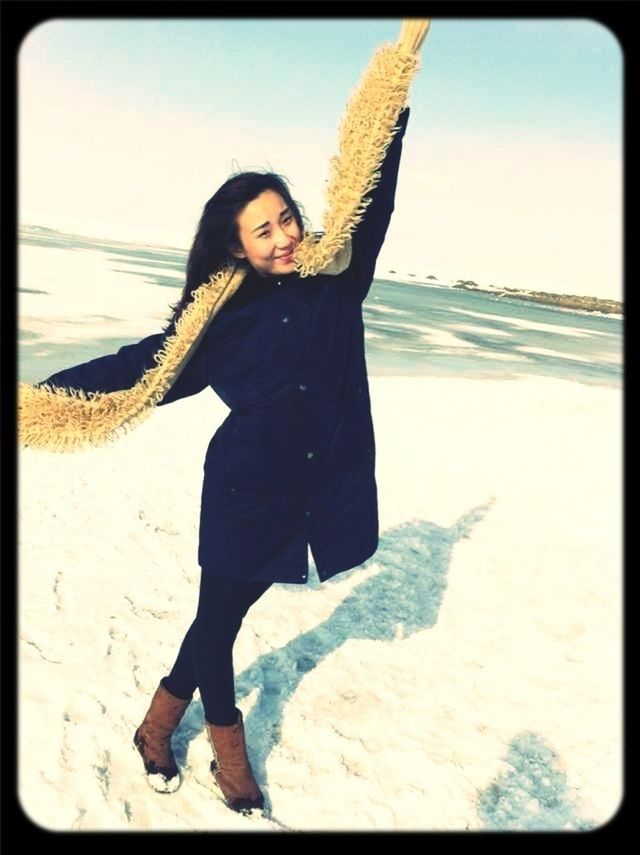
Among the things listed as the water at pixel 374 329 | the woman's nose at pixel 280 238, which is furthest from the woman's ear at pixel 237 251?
the water at pixel 374 329

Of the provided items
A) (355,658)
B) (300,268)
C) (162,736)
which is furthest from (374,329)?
(300,268)

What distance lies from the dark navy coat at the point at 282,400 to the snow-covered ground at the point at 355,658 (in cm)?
84

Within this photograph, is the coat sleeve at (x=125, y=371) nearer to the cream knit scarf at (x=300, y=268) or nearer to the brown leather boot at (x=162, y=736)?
the cream knit scarf at (x=300, y=268)

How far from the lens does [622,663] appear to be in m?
3.13

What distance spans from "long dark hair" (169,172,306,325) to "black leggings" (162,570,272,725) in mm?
779

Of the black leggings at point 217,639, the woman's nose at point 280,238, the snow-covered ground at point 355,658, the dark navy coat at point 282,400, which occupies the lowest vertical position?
the snow-covered ground at point 355,658

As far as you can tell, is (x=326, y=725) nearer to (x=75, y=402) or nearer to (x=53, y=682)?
(x=53, y=682)

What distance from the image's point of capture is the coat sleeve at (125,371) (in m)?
1.94

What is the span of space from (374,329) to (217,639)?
39.4 ft

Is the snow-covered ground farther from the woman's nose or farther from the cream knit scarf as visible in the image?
the woman's nose

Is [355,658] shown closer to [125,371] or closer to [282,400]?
[282,400]

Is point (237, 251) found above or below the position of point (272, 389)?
above

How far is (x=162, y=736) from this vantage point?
2.29 m

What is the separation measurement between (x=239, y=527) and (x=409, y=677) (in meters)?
1.39
